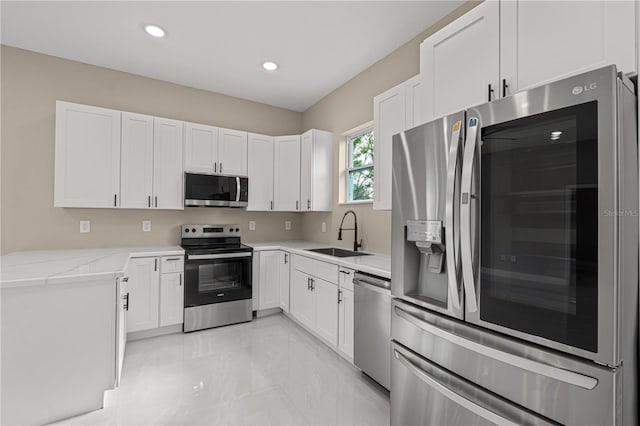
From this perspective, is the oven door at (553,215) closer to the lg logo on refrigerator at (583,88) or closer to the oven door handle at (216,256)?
the lg logo on refrigerator at (583,88)

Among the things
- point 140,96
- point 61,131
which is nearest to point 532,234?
point 61,131

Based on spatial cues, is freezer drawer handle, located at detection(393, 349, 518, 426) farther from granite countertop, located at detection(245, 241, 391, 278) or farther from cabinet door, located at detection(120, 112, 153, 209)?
cabinet door, located at detection(120, 112, 153, 209)

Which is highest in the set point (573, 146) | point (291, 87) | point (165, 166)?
point (291, 87)

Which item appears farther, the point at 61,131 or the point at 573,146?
the point at 61,131

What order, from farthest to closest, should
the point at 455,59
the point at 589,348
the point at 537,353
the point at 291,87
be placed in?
the point at 291,87 → the point at 455,59 → the point at 537,353 → the point at 589,348

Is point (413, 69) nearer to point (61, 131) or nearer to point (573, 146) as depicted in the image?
point (573, 146)

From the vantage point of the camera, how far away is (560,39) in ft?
4.12

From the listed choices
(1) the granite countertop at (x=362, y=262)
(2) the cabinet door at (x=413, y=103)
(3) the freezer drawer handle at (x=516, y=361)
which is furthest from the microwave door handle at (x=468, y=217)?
(2) the cabinet door at (x=413, y=103)

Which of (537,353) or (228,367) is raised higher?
(537,353)

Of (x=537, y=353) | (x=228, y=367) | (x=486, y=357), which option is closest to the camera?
(x=537, y=353)

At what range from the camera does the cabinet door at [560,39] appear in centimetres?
109

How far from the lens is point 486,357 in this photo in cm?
123

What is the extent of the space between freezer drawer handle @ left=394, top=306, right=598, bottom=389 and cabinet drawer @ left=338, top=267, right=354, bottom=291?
3.02ft

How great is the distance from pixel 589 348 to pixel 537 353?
0.54 feet
